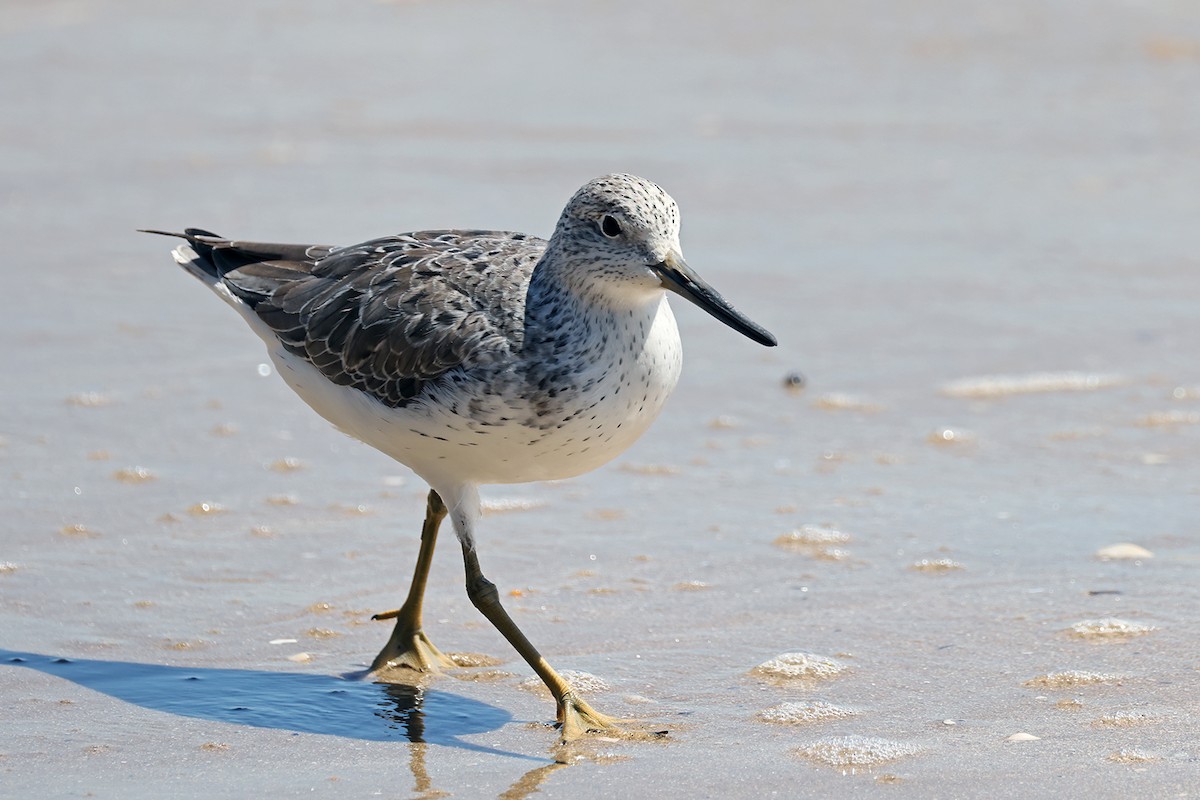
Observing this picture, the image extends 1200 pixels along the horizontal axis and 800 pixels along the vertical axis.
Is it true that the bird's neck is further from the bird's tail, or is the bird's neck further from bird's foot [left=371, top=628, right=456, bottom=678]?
the bird's tail

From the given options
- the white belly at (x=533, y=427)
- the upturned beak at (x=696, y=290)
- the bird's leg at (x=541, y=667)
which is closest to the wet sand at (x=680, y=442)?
the bird's leg at (x=541, y=667)

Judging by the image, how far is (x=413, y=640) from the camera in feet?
17.0

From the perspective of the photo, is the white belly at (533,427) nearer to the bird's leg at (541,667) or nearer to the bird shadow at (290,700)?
the bird's leg at (541,667)

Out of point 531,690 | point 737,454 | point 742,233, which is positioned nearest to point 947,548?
point 737,454

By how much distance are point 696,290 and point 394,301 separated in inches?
41.2

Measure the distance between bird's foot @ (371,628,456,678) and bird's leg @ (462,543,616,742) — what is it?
0.25 meters

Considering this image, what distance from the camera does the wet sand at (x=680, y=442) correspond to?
184 inches

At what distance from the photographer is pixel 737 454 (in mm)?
6910

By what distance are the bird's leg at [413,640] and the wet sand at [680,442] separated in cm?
10

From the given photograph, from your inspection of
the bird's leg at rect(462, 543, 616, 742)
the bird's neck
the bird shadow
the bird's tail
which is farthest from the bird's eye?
the bird's tail

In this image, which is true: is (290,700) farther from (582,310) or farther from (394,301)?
(582,310)

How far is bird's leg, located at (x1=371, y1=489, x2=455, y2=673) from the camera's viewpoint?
16.9 feet

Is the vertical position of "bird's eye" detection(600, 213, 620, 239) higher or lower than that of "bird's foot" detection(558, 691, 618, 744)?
higher

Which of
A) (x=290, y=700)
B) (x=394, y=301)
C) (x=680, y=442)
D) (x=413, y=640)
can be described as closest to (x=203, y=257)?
(x=394, y=301)
